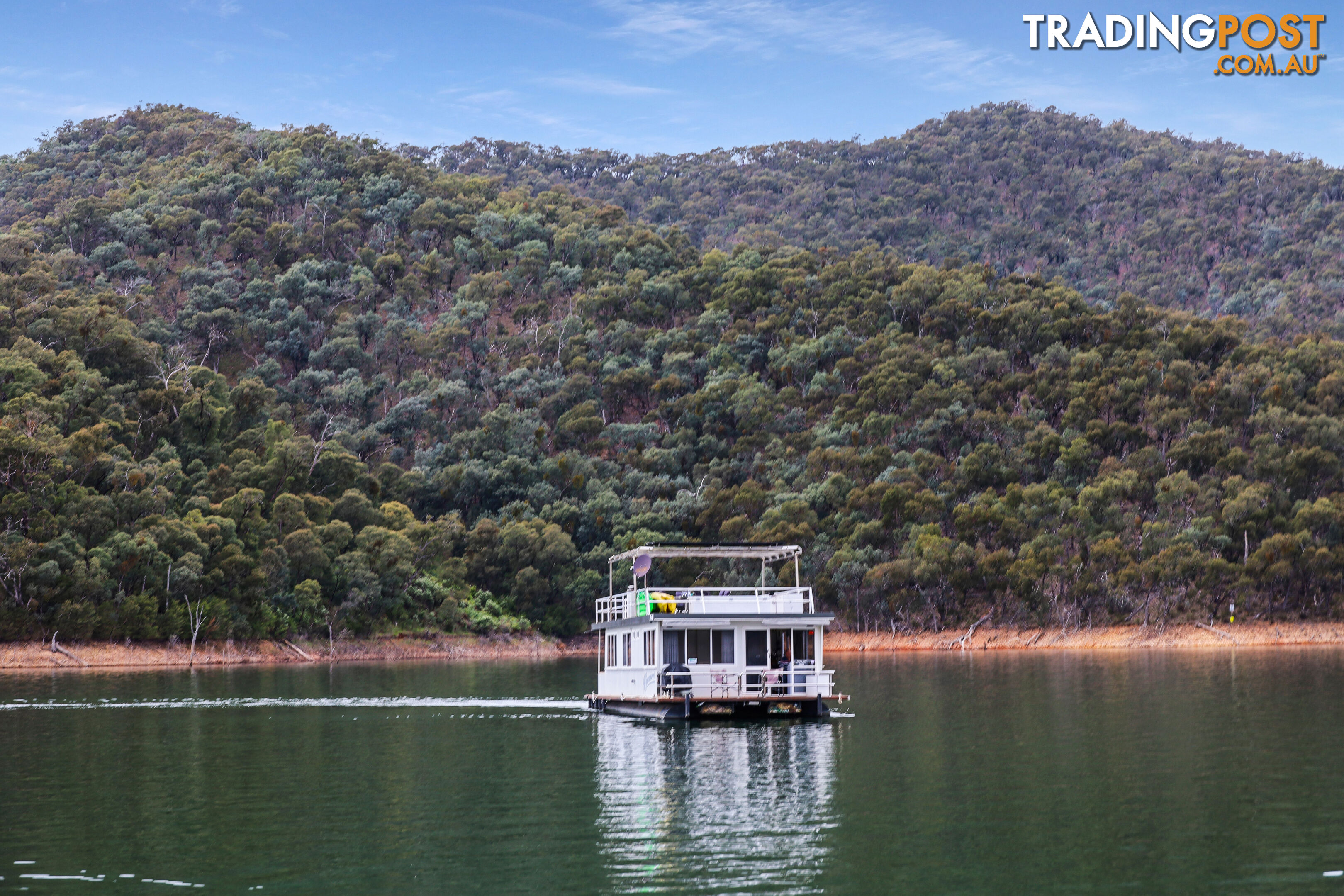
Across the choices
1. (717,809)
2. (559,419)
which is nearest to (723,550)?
(717,809)

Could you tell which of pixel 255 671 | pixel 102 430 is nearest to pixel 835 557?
pixel 255 671

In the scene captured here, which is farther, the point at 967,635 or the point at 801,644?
the point at 967,635

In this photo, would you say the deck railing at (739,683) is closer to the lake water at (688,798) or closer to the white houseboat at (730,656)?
the white houseboat at (730,656)

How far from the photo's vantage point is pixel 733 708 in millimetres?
44000

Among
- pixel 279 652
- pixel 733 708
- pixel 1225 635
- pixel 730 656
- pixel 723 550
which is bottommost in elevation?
pixel 1225 635

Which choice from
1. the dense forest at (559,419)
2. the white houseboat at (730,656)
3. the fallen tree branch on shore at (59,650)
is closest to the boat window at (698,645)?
the white houseboat at (730,656)

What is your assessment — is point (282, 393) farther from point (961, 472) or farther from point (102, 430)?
point (961, 472)

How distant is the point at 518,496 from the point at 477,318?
104ft

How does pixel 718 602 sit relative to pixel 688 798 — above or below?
above

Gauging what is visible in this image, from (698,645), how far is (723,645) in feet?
2.75

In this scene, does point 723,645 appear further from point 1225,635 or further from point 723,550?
point 1225,635

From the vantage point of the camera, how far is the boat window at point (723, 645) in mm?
44188

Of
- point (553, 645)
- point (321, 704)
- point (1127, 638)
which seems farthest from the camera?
point (553, 645)

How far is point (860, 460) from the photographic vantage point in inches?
4318
